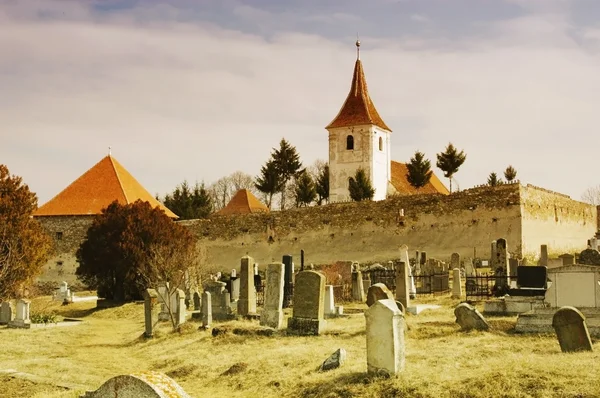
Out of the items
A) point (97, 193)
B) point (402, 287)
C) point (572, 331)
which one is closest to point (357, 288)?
point (402, 287)

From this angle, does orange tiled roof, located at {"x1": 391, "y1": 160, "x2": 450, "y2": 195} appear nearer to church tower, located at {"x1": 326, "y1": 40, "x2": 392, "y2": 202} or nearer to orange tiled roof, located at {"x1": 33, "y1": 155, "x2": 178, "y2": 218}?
church tower, located at {"x1": 326, "y1": 40, "x2": 392, "y2": 202}

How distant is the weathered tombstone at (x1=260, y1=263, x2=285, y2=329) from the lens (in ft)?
53.7

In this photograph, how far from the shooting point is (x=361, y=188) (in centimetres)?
4944

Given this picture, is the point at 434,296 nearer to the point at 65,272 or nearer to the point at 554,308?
the point at 554,308

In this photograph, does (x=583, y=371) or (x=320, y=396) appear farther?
(x=320, y=396)

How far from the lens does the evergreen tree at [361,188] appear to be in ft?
162

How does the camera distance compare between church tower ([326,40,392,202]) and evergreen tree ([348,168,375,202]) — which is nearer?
evergreen tree ([348,168,375,202])

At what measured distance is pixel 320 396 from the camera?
10031mm

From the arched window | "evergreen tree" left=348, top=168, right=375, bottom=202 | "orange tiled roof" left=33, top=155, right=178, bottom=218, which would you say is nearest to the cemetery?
"orange tiled roof" left=33, top=155, right=178, bottom=218

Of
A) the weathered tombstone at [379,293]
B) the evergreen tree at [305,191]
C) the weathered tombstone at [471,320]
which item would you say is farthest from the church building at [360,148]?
the weathered tombstone at [471,320]

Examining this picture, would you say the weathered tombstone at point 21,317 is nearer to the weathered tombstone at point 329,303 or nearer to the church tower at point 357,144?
the weathered tombstone at point 329,303

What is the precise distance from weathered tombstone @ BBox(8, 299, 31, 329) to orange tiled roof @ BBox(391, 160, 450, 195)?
3628 cm

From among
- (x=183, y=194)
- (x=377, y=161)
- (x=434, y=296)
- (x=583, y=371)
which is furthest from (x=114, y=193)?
(x=583, y=371)

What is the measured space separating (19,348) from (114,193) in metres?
25.6
